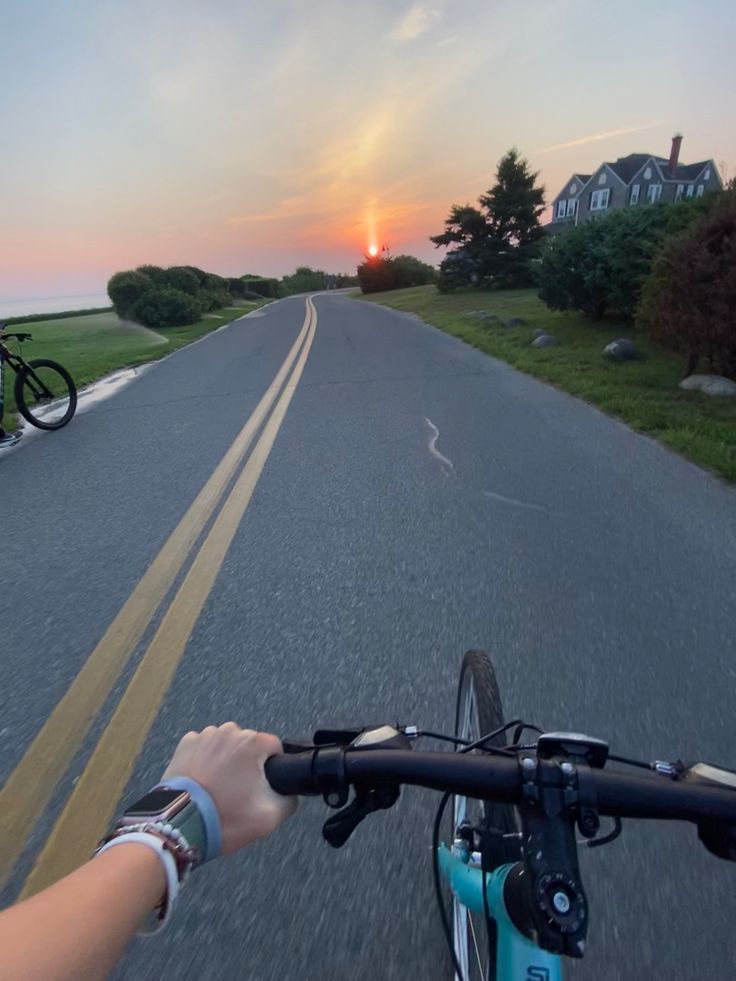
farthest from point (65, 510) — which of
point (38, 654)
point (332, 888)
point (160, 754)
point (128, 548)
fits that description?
point (332, 888)

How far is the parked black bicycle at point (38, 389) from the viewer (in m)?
7.35

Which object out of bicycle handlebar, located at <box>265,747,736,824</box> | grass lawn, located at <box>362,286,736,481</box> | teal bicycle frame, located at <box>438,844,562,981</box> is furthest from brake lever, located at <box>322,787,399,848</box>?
grass lawn, located at <box>362,286,736,481</box>

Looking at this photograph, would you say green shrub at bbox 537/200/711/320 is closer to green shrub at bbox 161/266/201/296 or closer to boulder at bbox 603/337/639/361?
boulder at bbox 603/337/639/361

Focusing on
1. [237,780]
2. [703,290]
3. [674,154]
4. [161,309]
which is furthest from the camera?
[674,154]

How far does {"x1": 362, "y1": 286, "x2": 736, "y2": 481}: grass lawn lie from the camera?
5957 millimetres

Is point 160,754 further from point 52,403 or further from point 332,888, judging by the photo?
point 52,403

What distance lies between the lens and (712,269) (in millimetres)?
7613

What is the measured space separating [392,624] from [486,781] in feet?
7.17

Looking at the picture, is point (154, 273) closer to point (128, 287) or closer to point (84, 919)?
point (128, 287)

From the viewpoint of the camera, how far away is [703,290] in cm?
773

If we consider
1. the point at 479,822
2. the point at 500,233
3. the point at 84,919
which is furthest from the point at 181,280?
the point at 84,919

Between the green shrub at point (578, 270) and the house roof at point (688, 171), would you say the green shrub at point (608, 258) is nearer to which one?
the green shrub at point (578, 270)

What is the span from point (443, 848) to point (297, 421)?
20.5 feet

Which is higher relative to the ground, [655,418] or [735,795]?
[735,795]
